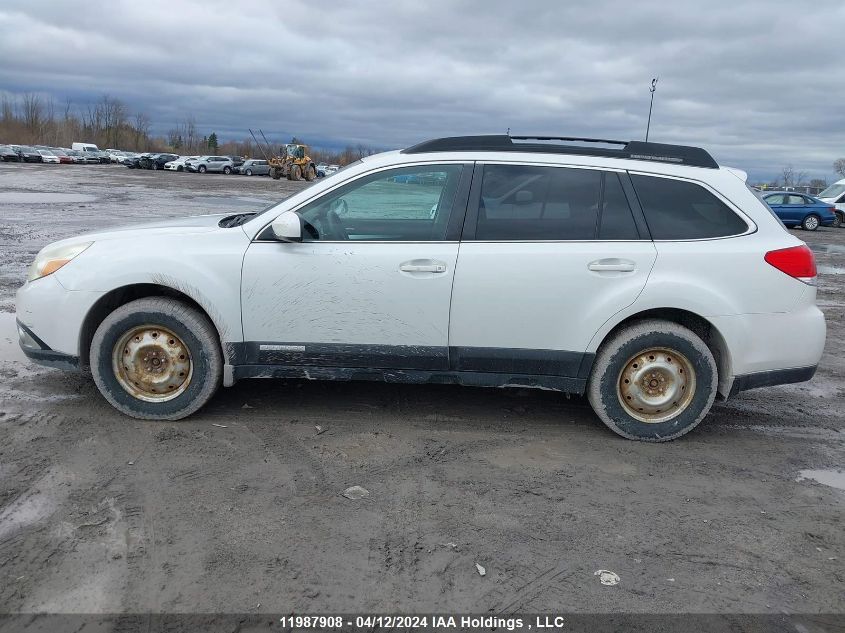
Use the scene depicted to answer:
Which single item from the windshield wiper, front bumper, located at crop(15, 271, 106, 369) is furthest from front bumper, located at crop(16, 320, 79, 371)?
the windshield wiper

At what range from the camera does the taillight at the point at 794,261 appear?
4387 mm

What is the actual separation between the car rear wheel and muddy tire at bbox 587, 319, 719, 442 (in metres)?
26.4

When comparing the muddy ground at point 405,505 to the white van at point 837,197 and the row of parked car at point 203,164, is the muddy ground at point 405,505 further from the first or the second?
the row of parked car at point 203,164

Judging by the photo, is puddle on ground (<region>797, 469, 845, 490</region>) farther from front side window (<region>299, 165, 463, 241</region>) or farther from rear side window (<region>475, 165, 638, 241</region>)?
front side window (<region>299, 165, 463, 241</region>)

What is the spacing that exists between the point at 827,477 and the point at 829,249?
58.3ft

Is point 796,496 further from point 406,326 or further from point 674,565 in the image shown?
point 406,326

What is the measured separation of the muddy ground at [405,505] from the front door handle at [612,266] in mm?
1144

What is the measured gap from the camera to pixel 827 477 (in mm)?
4176

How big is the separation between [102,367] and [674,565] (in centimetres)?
362

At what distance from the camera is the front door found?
4355 millimetres

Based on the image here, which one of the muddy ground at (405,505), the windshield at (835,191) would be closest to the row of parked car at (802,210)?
the windshield at (835,191)

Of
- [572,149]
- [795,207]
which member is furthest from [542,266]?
[795,207]

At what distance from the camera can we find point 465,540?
3275mm

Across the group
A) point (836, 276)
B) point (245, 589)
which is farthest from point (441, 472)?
point (836, 276)
